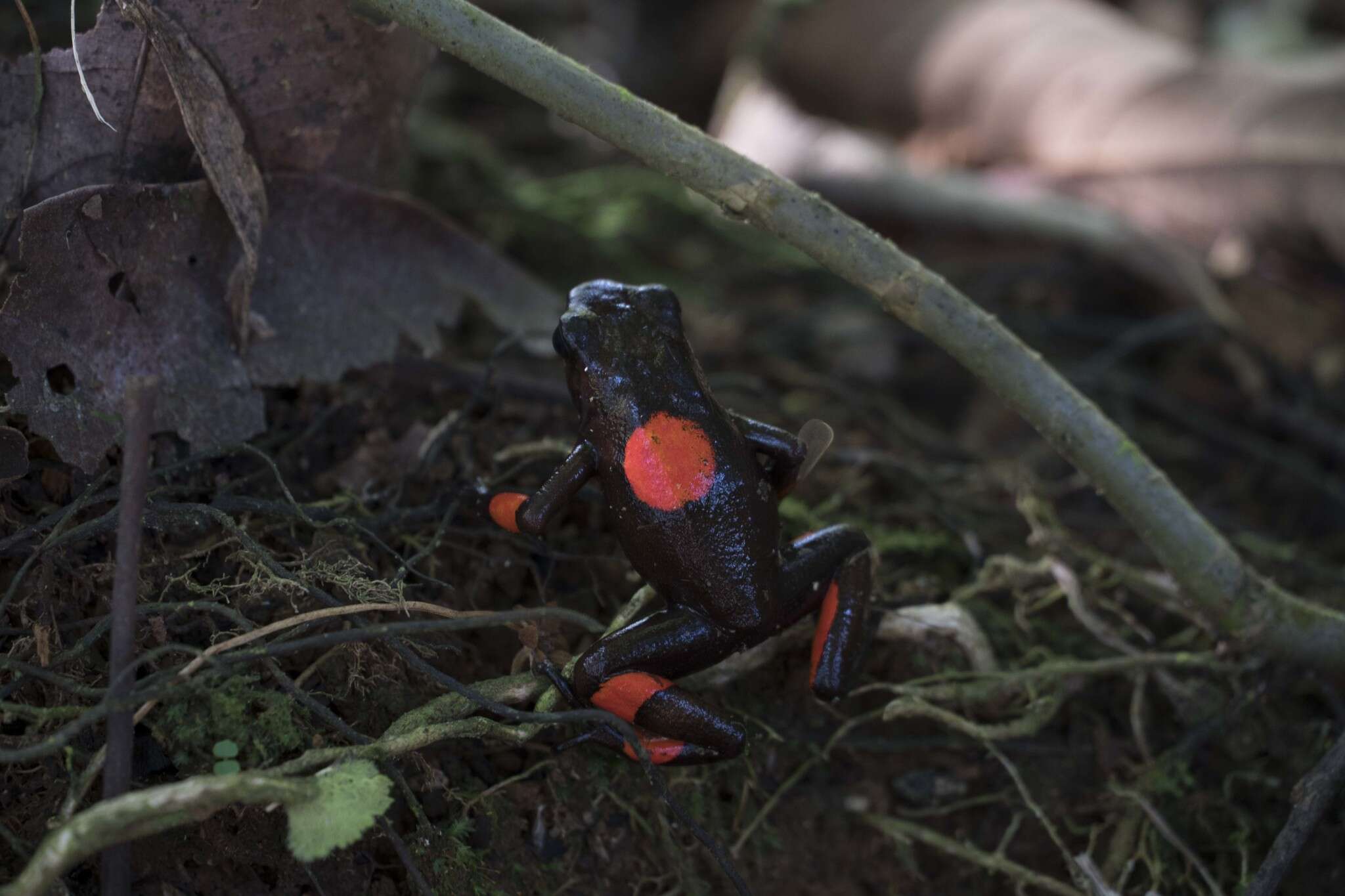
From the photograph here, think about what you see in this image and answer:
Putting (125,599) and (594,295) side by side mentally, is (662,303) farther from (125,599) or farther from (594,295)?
(125,599)

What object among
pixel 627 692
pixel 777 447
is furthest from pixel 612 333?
pixel 627 692

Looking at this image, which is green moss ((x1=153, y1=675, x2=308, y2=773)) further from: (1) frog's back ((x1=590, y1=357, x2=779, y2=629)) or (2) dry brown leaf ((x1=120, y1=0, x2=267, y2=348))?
(2) dry brown leaf ((x1=120, y1=0, x2=267, y2=348))

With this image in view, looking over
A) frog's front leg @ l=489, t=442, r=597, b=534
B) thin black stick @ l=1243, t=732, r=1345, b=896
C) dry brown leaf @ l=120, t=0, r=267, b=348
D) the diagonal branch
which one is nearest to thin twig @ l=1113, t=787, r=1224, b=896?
thin black stick @ l=1243, t=732, r=1345, b=896

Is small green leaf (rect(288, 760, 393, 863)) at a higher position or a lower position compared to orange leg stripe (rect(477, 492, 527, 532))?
lower

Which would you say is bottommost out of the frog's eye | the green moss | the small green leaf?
the green moss

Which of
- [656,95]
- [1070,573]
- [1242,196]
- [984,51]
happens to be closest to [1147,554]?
[1070,573]

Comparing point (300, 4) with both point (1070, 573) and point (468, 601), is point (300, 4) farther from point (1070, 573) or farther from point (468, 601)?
point (1070, 573)

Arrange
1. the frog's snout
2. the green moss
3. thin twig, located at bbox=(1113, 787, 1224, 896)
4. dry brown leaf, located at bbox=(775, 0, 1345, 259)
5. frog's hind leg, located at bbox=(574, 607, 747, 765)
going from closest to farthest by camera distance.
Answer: the green moss, frog's hind leg, located at bbox=(574, 607, 747, 765), thin twig, located at bbox=(1113, 787, 1224, 896), the frog's snout, dry brown leaf, located at bbox=(775, 0, 1345, 259)
